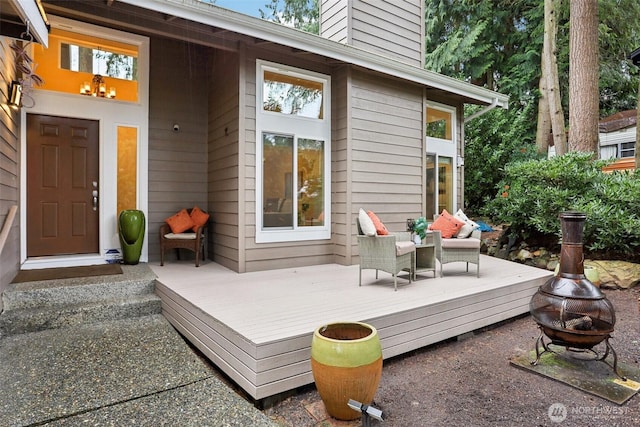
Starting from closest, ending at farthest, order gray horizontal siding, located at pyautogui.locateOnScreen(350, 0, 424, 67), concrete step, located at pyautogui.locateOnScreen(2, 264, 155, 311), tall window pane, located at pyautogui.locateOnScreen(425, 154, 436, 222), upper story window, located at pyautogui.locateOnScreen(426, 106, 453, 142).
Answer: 1. concrete step, located at pyautogui.locateOnScreen(2, 264, 155, 311)
2. gray horizontal siding, located at pyautogui.locateOnScreen(350, 0, 424, 67)
3. tall window pane, located at pyautogui.locateOnScreen(425, 154, 436, 222)
4. upper story window, located at pyautogui.locateOnScreen(426, 106, 453, 142)

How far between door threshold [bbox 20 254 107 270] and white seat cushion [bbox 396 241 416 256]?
152 inches

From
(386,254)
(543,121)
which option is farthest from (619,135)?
(386,254)

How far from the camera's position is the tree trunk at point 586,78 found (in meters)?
6.71

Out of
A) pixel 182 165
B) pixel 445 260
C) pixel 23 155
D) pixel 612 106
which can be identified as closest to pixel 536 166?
pixel 445 260

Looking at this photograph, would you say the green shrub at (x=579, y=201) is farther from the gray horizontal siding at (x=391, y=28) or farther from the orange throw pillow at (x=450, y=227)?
the gray horizontal siding at (x=391, y=28)

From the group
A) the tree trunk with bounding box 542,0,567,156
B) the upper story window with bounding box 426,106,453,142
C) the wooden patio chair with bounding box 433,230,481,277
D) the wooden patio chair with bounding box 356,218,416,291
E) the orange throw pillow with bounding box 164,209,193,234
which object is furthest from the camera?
the tree trunk with bounding box 542,0,567,156

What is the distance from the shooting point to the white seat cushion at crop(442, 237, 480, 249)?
4.49m

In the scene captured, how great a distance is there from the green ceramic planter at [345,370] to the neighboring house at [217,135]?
2.75 m

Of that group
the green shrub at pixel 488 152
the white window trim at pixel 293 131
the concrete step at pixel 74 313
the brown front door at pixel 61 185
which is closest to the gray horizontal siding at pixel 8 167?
the brown front door at pixel 61 185

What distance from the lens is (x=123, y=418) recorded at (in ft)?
6.46

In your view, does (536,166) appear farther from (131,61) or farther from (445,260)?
(131,61)

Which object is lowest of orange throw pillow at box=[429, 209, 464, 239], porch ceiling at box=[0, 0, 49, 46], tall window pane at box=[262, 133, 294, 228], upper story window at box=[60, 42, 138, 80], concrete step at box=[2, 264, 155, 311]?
concrete step at box=[2, 264, 155, 311]

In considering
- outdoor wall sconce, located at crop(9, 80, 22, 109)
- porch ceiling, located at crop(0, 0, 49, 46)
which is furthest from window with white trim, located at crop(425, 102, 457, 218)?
outdoor wall sconce, located at crop(9, 80, 22, 109)

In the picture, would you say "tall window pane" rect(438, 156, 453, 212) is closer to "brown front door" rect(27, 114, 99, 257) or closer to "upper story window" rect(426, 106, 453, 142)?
"upper story window" rect(426, 106, 453, 142)
